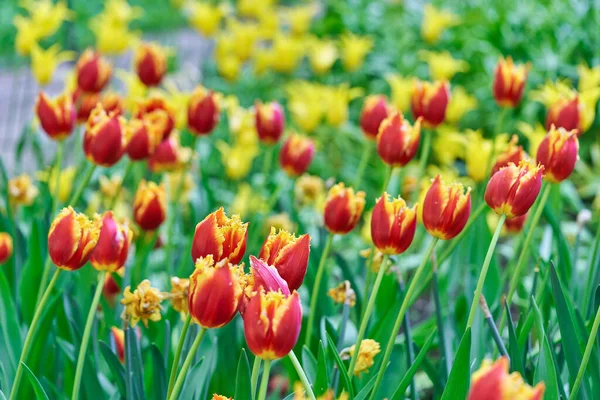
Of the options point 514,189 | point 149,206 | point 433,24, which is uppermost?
point 514,189

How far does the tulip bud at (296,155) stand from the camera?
1780 millimetres

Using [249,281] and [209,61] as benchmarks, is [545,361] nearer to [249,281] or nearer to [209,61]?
[249,281]

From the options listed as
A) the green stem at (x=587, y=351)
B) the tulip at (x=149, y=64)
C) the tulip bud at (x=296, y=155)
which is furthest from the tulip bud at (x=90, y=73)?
the green stem at (x=587, y=351)

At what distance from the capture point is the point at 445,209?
39.4 inches

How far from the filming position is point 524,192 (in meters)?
0.97

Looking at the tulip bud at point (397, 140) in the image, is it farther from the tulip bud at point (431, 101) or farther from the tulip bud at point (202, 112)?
the tulip bud at point (202, 112)

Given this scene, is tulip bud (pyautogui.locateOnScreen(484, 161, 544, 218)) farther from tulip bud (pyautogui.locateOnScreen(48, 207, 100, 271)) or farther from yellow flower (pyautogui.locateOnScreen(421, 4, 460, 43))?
yellow flower (pyautogui.locateOnScreen(421, 4, 460, 43))

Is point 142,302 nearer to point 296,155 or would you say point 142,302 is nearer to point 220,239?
point 220,239

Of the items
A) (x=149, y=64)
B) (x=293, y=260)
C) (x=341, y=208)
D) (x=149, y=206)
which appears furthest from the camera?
(x=149, y=64)

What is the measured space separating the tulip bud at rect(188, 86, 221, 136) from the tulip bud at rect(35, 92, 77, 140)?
268 mm

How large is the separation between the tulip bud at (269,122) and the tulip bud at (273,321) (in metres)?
1.09

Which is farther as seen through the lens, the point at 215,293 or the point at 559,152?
the point at 559,152

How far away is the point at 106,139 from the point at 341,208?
1.38ft

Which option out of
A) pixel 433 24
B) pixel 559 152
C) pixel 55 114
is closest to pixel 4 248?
pixel 55 114
